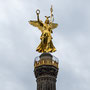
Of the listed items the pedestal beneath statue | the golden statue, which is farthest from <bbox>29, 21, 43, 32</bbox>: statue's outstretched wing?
the pedestal beneath statue

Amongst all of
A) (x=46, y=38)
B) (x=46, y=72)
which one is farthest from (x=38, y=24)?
(x=46, y=72)

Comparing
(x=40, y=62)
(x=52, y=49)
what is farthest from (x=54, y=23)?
(x=40, y=62)

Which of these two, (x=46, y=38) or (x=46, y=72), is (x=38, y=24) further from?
(x=46, y=72)

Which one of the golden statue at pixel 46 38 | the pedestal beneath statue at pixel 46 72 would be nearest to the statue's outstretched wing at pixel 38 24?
the golden statue at pixel 46 38

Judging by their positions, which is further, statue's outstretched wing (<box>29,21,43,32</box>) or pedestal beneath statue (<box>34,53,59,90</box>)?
statue's outstretched wing (<box>29,21,43,32</box>)

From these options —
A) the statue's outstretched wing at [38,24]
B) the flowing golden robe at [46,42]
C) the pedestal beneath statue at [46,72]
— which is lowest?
the pedestal beneath statue at [46,72]

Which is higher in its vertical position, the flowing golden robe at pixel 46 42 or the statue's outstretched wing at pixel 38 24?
the statue's outstretched wing at pixel 38 24

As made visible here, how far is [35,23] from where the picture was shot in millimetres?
47875

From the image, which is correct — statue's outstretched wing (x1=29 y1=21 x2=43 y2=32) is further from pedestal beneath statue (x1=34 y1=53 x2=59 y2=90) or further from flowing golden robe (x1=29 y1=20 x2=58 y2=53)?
pedestal beneath statue (x1=34 y1=53 x2=59 y2=90)

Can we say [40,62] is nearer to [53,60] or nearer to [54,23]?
[53,60]

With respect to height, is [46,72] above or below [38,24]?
below

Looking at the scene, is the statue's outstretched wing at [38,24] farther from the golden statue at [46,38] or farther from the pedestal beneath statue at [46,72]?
the pedestal beneath statue at [46,72]

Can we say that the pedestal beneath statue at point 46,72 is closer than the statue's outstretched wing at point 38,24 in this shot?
Yes

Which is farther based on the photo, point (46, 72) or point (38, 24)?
point (38, 24)
